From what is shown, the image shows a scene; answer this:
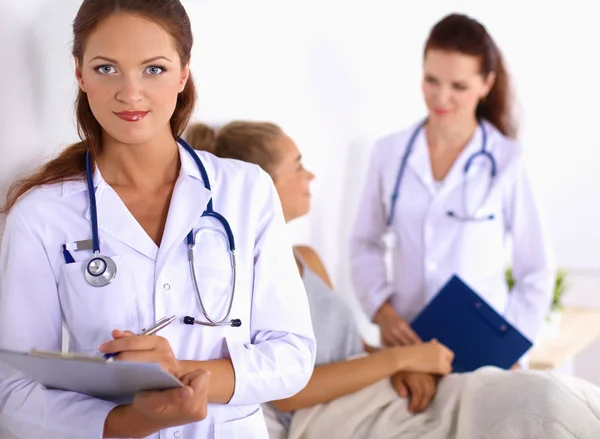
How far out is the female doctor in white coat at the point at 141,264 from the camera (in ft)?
4.48

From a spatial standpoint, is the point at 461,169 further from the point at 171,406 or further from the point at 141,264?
the point at 171,406

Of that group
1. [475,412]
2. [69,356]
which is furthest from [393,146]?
[69,356]

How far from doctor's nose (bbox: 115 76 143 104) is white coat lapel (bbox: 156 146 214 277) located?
18cm

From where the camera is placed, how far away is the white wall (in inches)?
65.9

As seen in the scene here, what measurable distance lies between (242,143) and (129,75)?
74 centimetres

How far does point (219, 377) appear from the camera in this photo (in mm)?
1390

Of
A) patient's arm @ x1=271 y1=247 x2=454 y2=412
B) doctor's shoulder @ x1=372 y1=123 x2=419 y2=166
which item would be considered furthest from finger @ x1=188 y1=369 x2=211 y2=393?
doctor's shoulder @ x1=372 y1=123 x2=419 y2=166

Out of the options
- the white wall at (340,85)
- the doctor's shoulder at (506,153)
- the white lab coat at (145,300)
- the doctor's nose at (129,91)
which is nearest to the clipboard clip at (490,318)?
the doctor's shoulder at (506,153)

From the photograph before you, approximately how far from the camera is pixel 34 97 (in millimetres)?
1659

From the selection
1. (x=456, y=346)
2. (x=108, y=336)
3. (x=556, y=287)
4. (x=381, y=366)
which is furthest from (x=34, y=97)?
(x=556, y=287)

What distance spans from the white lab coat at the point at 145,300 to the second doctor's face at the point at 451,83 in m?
1.16

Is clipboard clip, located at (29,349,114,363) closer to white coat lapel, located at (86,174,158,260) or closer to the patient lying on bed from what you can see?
white coat lapel, located at (86,174,158,260)

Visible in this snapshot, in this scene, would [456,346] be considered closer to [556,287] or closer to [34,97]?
[556,287]

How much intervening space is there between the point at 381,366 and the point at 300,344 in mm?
614
